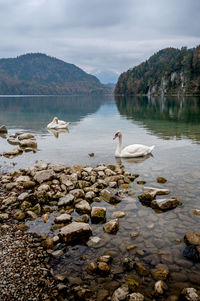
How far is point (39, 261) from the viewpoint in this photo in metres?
6.07

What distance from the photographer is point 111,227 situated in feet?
24.7

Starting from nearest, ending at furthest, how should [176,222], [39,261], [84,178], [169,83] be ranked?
1. [39,261]
2. [176,222]
3. [84,178]
4. [169,83]

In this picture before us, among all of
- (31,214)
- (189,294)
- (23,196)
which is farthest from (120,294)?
(23,196)

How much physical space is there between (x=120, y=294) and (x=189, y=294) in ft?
4.86

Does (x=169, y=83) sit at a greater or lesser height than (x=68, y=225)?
greater

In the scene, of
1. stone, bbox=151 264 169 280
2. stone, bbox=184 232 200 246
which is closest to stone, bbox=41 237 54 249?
stone, bbox=151 264 169 280

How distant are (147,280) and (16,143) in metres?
19.9

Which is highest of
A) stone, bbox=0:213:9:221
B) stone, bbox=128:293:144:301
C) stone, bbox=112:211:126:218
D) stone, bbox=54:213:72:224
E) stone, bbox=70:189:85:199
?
stone, bbox=70:189:85:199

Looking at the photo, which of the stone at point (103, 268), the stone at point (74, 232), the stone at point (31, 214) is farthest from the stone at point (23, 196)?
the stone at point (103, 268)

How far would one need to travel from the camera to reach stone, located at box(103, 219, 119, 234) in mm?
7488

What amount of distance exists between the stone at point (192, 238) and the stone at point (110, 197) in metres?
3.25

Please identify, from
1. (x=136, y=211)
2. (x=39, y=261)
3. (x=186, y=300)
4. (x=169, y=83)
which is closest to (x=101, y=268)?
(x=39, y=261)

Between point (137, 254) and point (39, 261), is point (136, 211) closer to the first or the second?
point (137, 254)

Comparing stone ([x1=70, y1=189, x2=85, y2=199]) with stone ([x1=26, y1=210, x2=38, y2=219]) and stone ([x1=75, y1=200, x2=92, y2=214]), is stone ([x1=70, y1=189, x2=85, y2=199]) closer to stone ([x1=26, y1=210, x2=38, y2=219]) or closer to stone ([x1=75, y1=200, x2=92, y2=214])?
stone ([x1=75, y1=200, x2=92, y2=214])
